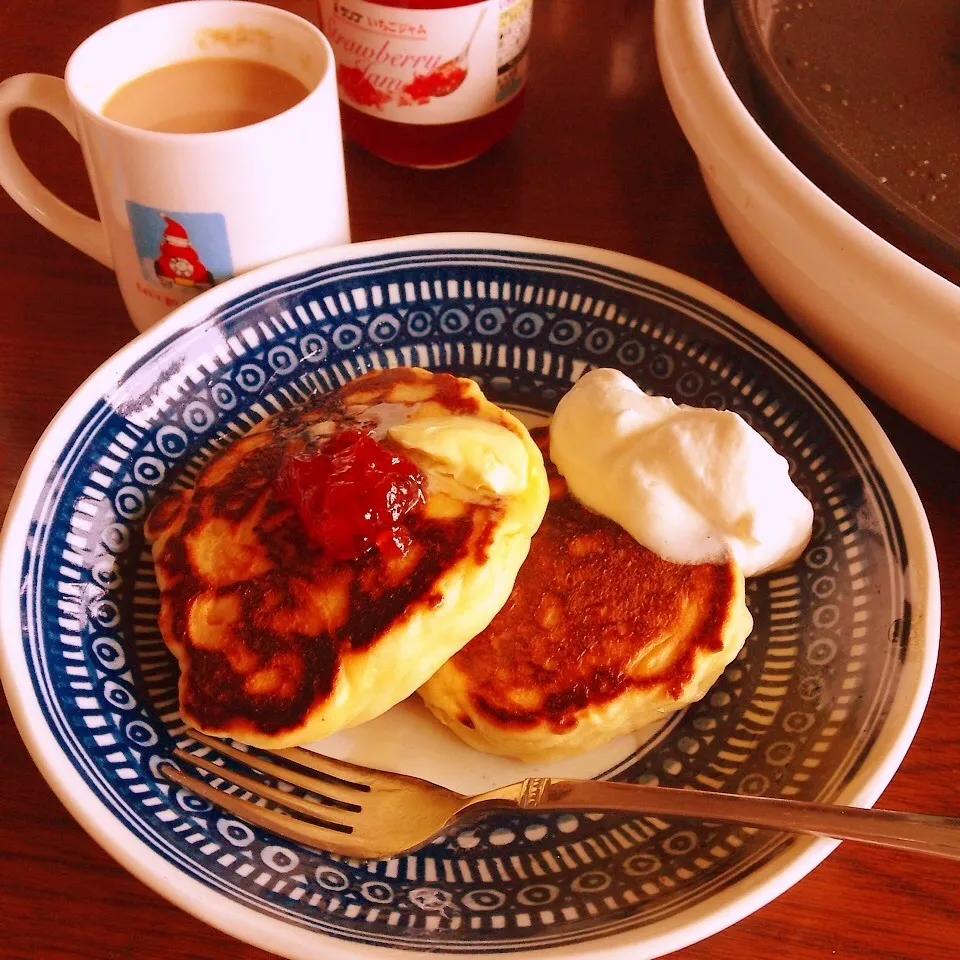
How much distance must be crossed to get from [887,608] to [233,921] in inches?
25.5

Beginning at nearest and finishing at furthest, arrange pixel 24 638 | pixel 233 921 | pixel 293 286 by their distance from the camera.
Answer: pixel 233 921, pixel 24 638, pixel 293 286

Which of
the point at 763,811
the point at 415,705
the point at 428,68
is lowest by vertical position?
the point at 415,705

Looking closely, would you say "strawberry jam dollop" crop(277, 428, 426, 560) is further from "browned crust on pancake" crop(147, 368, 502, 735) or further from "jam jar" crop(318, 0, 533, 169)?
"jam jar" crop(318, 0, 533, 169)

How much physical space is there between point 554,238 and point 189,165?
58 centimetres

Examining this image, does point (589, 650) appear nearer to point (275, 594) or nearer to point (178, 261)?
point (275, 594)

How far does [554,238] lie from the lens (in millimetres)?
1370

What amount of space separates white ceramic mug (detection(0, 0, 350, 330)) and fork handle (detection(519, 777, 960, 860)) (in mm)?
692

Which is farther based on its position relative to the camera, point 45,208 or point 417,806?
point 45,208

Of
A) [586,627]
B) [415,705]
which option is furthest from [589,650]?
[415,705]

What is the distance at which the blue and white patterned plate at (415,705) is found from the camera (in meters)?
0.73

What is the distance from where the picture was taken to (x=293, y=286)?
43.4 inches

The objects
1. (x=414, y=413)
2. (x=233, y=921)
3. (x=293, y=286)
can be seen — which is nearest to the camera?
(x=233, y=921)

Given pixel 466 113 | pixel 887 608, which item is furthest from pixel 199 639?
pixel 466 113

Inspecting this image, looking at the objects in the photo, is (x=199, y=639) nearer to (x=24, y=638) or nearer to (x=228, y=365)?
(x=24, y=638)
